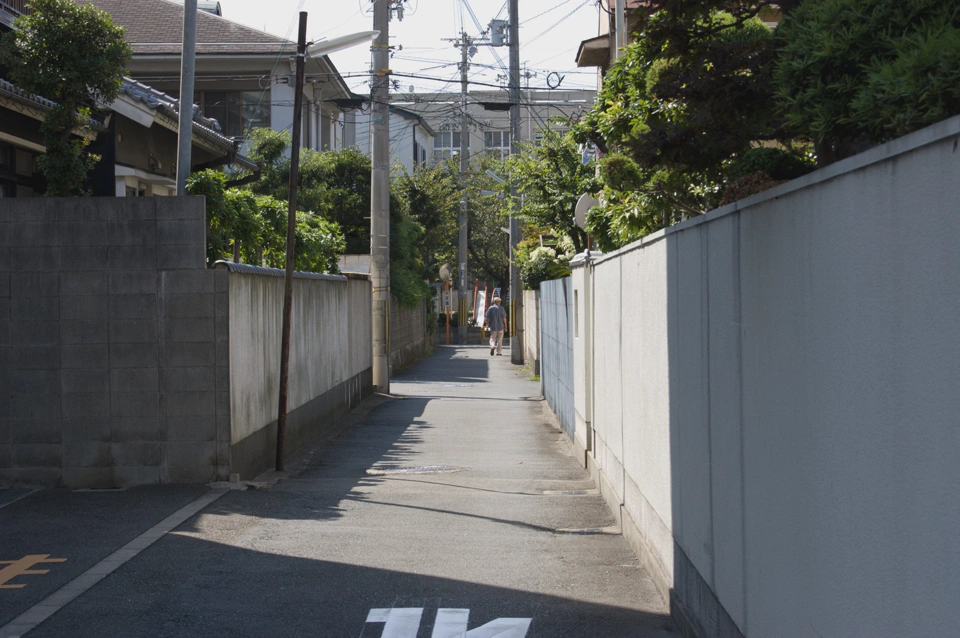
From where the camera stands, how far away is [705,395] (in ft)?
15.6

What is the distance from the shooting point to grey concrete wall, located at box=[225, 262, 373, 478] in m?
9.51

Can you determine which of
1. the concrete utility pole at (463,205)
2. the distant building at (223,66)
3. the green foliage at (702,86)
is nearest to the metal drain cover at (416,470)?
the green foliage at (702,86)

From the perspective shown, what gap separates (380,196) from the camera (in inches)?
815

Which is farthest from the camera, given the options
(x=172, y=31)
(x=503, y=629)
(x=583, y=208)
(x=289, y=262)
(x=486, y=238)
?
(x=486, y=238)

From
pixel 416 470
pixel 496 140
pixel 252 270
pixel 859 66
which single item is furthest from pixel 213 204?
pixel 496 140

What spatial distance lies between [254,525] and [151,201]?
3.31m

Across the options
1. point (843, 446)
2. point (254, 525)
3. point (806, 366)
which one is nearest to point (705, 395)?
point (806, 366)

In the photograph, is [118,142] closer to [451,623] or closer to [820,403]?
[451,623]

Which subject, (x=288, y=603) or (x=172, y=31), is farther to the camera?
(x=172, y=31)

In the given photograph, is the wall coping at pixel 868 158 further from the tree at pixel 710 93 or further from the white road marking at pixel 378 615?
the white road marking at pixel 378 615

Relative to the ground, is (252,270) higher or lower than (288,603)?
higher

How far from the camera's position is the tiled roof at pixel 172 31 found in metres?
28.4

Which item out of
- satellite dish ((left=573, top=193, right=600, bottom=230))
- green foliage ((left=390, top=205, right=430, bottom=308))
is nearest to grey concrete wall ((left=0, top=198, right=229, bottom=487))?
satellite dish ((left=573, top=193, right=600, bottom=230))

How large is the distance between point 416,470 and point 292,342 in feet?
8.02
